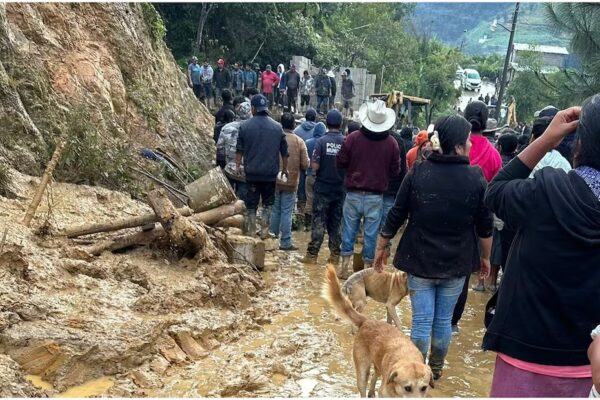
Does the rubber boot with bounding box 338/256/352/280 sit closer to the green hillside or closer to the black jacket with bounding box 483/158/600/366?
the black jacket with bounding box 483/158/600/366

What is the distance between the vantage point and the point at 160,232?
6.79m

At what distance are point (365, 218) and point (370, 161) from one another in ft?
2.28

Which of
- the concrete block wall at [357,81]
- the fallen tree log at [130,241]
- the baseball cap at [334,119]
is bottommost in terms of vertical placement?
the fallen tree log at [130,241]

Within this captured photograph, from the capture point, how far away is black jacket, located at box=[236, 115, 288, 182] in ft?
28.2

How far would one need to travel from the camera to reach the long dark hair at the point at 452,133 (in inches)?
177

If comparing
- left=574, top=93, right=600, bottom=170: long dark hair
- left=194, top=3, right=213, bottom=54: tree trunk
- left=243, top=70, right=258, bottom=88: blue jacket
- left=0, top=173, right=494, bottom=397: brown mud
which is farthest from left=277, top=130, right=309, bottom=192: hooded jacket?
left=194, top=3, right=213, bottom=54: tree trunk

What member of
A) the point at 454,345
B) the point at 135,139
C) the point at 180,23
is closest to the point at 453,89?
the point at 180,23

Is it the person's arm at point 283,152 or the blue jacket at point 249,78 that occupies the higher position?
the blue jacket at point 249,78

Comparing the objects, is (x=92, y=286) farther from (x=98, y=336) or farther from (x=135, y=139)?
(x=135, y=139)

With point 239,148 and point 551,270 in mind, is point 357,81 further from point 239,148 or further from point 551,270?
point 551,270

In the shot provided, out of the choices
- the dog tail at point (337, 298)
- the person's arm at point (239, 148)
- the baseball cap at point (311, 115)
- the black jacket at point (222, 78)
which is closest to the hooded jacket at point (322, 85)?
the black jacket at point (222, 78)

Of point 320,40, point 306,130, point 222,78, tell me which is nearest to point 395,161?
point 306,130

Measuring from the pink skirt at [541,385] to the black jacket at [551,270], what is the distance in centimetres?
7

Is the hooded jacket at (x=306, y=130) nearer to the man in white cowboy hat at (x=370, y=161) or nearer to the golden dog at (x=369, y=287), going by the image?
the man in white cowboy hat at (x=370, y=161)
